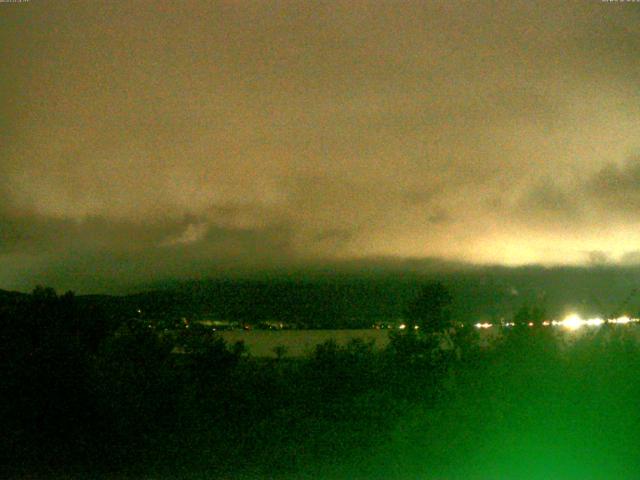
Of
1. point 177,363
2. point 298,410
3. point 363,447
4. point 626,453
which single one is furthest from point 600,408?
point 177,363

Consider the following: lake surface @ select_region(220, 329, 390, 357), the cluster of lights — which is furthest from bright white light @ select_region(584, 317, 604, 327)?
lake surface @ select_region(220, 329, 390, 357)

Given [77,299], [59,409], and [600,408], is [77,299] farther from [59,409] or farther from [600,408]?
[600,408]

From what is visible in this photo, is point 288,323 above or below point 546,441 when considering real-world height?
above

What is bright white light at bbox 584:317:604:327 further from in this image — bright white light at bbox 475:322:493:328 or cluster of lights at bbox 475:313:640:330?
bright white light at bbox 475:322:493:328

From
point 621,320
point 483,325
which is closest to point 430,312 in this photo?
point 483,325

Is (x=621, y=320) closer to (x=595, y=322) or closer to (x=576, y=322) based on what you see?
(x=595, y=322)

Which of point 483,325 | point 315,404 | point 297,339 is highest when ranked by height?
point 483,325
